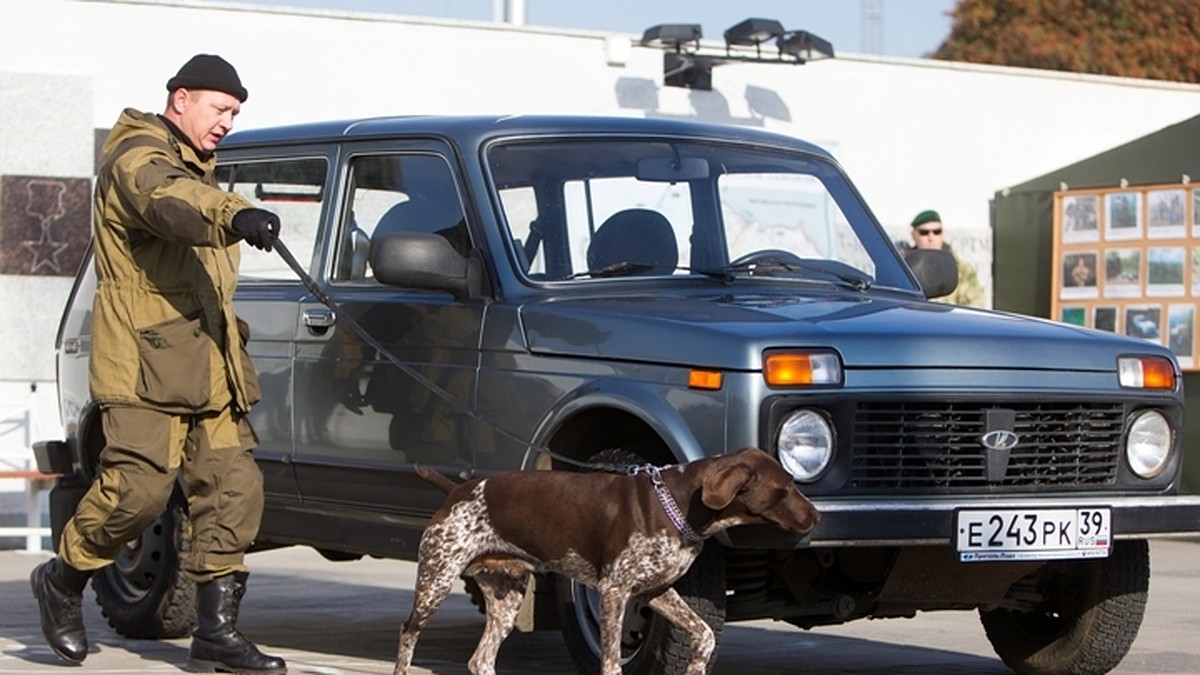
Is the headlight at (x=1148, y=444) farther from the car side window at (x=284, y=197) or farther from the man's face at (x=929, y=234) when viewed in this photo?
the man's face at (x=929, y=234)

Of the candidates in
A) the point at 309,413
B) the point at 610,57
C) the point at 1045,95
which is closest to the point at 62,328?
the point at 309,413

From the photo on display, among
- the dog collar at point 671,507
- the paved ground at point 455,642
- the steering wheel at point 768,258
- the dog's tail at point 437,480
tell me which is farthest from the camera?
the paved ground at point 455,642

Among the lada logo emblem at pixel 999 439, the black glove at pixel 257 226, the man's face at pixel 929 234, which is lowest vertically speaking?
the lada logo emblem at pixel 999 439

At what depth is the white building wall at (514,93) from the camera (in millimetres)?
15672

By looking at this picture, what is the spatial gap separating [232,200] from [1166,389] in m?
3.06

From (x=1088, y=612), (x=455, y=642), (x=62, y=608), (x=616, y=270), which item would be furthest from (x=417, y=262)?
(x=1088, y=612)

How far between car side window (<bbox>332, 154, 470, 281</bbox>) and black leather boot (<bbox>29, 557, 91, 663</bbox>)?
56.6 inches

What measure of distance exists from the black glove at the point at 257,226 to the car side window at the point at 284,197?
1400mm

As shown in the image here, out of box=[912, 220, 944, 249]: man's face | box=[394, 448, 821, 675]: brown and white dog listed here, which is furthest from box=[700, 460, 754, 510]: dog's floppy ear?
box=[912, 220, 944, 249]: man's face

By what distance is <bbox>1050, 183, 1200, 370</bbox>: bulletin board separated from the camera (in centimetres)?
1603

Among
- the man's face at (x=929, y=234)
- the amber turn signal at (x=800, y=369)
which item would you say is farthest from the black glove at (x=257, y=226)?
the man's face at (x=929, y=234)

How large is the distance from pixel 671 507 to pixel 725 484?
20cm

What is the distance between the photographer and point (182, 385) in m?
7.46

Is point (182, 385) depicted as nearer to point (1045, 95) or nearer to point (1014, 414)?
point (1014, 414)
